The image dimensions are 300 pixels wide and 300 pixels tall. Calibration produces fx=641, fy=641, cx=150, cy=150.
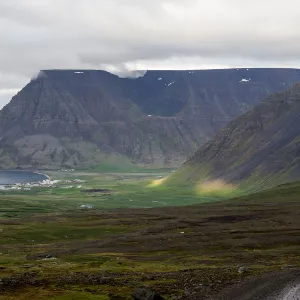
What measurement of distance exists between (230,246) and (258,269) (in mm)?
52720

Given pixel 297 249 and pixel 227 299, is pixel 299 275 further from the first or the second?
pixel 297 249

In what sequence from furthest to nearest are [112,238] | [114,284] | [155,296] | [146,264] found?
1. [112,238]
2. [146,264]
3. [114,284]
4. [155,296]

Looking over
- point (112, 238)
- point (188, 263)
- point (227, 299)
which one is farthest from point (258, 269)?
point (112, 238)

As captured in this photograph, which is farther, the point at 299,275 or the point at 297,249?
the point at 297,249

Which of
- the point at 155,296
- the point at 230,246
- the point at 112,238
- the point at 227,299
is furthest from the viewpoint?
the point at 112,238

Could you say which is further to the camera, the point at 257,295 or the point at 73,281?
the point at 73,281

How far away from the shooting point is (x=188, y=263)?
132 m

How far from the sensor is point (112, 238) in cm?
19788

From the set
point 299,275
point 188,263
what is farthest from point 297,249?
point 299,275

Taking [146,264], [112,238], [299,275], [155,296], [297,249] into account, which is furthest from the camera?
[112,238]

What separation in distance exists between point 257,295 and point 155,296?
17223mm

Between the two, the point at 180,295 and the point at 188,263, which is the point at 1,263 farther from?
the point at 180,295

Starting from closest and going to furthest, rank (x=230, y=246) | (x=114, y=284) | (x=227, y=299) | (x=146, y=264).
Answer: (x=227, y=299) < (x=114, y=284) < (x=146, y=264) < (x=230, y=246)

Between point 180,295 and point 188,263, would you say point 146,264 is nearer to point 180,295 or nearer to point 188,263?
point 188,263
